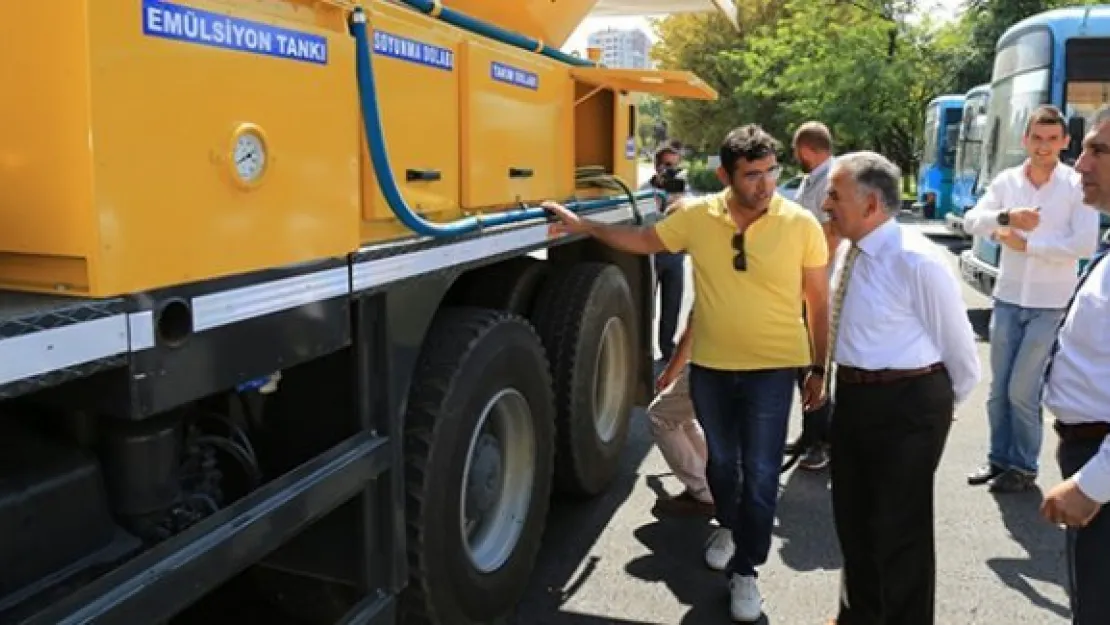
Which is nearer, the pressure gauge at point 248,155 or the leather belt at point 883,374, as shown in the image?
the pressure gauge at point 248,155

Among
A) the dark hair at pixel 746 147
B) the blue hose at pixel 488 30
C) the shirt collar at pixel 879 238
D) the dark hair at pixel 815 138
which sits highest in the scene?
the blue hose at pixel 488 30

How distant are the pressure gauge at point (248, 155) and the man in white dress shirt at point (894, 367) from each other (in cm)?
181

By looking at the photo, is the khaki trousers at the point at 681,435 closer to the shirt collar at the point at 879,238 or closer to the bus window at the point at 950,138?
the shirt collar at the point at 879,238

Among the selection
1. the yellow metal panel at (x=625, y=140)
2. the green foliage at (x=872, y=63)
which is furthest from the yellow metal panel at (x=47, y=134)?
the green foliage at (x=872, y=63)

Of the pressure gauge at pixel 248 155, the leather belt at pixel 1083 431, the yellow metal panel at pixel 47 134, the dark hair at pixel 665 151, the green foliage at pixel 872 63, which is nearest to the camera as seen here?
the yellow metal panel at pixel 47 134

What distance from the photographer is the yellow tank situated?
5.60 feet

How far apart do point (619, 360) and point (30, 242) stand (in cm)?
378

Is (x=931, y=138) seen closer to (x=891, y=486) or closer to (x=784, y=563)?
(x=784, y=563)

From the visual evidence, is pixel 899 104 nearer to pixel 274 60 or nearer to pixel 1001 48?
pixel 1001 48

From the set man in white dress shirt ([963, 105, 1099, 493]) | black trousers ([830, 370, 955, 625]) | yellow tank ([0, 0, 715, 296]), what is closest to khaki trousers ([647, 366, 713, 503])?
black trousers ([830, 370, 955, 625])

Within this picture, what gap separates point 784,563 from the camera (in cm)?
421

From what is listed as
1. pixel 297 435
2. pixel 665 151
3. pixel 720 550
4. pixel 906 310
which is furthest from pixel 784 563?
pixel 665 151

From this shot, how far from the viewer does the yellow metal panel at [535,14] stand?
3.50 m

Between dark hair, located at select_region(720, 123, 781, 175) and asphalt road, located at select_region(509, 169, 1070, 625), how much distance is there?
1696 millimetres
